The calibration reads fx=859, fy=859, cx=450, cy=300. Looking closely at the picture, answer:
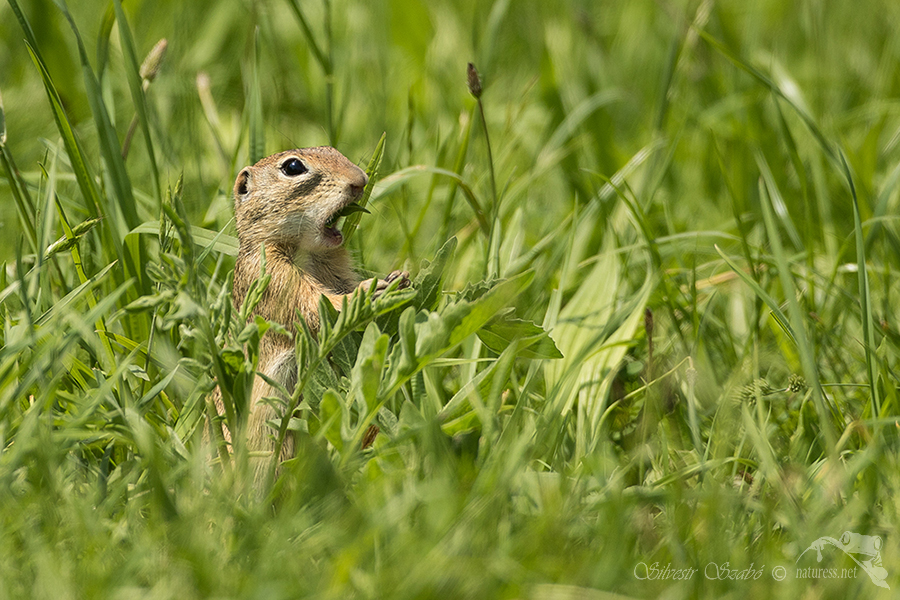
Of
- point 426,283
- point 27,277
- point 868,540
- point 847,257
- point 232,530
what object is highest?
point 27,277

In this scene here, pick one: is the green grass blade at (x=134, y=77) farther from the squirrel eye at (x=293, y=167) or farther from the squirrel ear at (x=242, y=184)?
the squirrel eye at (x=293, y=167)

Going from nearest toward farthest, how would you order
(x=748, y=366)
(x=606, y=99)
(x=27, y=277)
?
(x=27, y=277) < (x=748, y=366) < (x=606, y=99)

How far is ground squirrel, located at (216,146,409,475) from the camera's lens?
281cm

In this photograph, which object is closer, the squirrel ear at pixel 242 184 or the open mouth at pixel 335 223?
the open mouth at pixel 335 223

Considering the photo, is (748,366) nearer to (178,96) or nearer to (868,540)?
(868,540)

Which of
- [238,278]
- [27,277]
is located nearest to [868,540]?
[238,278]

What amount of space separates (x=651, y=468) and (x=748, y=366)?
652 mm

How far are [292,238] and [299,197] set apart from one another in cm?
15

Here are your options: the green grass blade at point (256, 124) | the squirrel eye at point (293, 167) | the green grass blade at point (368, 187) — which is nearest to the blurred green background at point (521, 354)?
the green grass blade at point (256, 124)

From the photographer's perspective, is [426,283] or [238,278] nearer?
[426,283]

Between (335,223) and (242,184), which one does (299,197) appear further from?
(242,184)

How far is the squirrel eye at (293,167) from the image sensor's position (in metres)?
3.06

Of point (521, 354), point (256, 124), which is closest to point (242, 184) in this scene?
point (256, 124)

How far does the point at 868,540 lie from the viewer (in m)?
2.04
